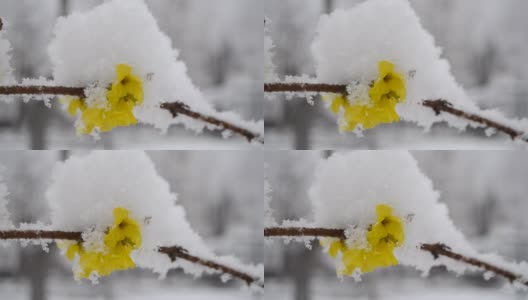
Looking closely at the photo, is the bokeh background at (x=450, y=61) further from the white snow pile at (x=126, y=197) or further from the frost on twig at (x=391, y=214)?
the white snow pile at (x=126, y=197)

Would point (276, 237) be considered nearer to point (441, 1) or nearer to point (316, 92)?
point (316, 92)

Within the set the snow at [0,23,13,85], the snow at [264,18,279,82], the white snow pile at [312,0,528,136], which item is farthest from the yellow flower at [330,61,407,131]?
the snow at [0,23,13,85]

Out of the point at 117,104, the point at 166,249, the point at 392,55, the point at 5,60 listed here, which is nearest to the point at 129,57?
the point at 117,104

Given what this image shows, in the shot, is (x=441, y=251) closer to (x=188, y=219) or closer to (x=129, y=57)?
(x=188, y=219)

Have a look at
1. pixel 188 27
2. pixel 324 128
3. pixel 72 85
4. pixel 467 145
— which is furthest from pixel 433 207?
pixel 72 85

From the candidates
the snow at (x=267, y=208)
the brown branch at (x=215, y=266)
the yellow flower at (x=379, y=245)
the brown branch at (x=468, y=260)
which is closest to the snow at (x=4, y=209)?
the brown branch at (x=215, y=266)
